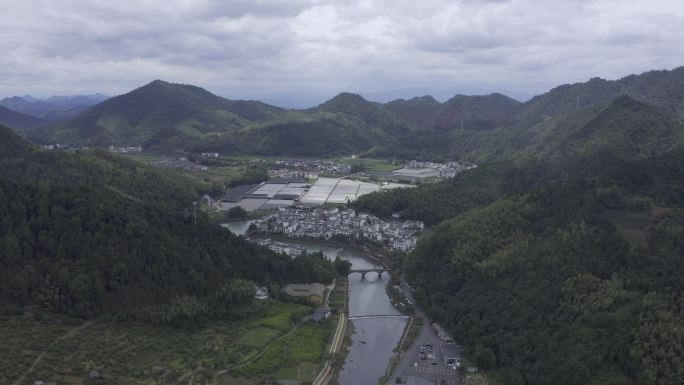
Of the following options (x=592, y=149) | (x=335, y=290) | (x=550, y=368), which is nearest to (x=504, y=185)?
(x=592, y=149)

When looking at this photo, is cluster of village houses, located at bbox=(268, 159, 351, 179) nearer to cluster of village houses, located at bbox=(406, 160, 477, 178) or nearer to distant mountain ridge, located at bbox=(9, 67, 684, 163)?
distant mountain ridge, located at bbox=(9, 67, 684, 163)

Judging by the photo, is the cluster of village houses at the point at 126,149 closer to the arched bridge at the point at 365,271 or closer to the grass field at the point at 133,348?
the arched bridge at the point at 365,271

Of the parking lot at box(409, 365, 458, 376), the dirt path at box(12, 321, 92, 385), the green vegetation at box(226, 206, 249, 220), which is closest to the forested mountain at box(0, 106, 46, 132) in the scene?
the green vegetation at box(226, 206, 249, 220)

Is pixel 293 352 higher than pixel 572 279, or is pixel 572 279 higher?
pixel 572 279

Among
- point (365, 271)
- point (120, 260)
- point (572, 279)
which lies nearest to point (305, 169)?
point (365, 271)

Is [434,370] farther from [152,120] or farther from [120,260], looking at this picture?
[152,120]

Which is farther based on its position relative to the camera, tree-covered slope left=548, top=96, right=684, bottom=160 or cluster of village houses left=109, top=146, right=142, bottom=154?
cluster of village houses left=109, top=146, right=142, bottom=154

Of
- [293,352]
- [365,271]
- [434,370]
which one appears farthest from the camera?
[365,271]
